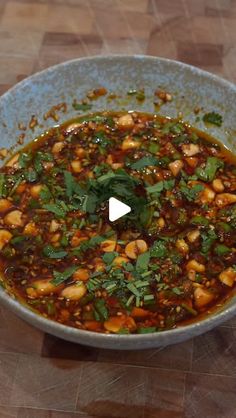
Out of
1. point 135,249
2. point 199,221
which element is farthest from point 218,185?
point 135,249

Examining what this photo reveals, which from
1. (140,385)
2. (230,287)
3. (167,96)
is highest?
(167,96)

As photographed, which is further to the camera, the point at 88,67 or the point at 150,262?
the point at 88,67

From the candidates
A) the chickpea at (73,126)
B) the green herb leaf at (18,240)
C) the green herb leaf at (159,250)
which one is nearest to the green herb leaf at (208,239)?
the green herb leaf at (159,250)

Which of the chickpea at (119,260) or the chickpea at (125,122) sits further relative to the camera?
the chickpea at (125,122)

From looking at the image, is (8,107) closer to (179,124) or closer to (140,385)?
(179,124)

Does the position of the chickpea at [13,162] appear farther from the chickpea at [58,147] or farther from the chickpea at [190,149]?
the chickpea at [190,149]

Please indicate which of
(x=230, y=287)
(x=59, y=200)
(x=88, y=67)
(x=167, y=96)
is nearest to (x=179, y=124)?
(x=167, y=96)

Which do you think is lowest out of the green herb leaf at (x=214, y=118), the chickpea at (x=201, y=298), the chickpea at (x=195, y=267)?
the chickpea at (x=201, y=298)
